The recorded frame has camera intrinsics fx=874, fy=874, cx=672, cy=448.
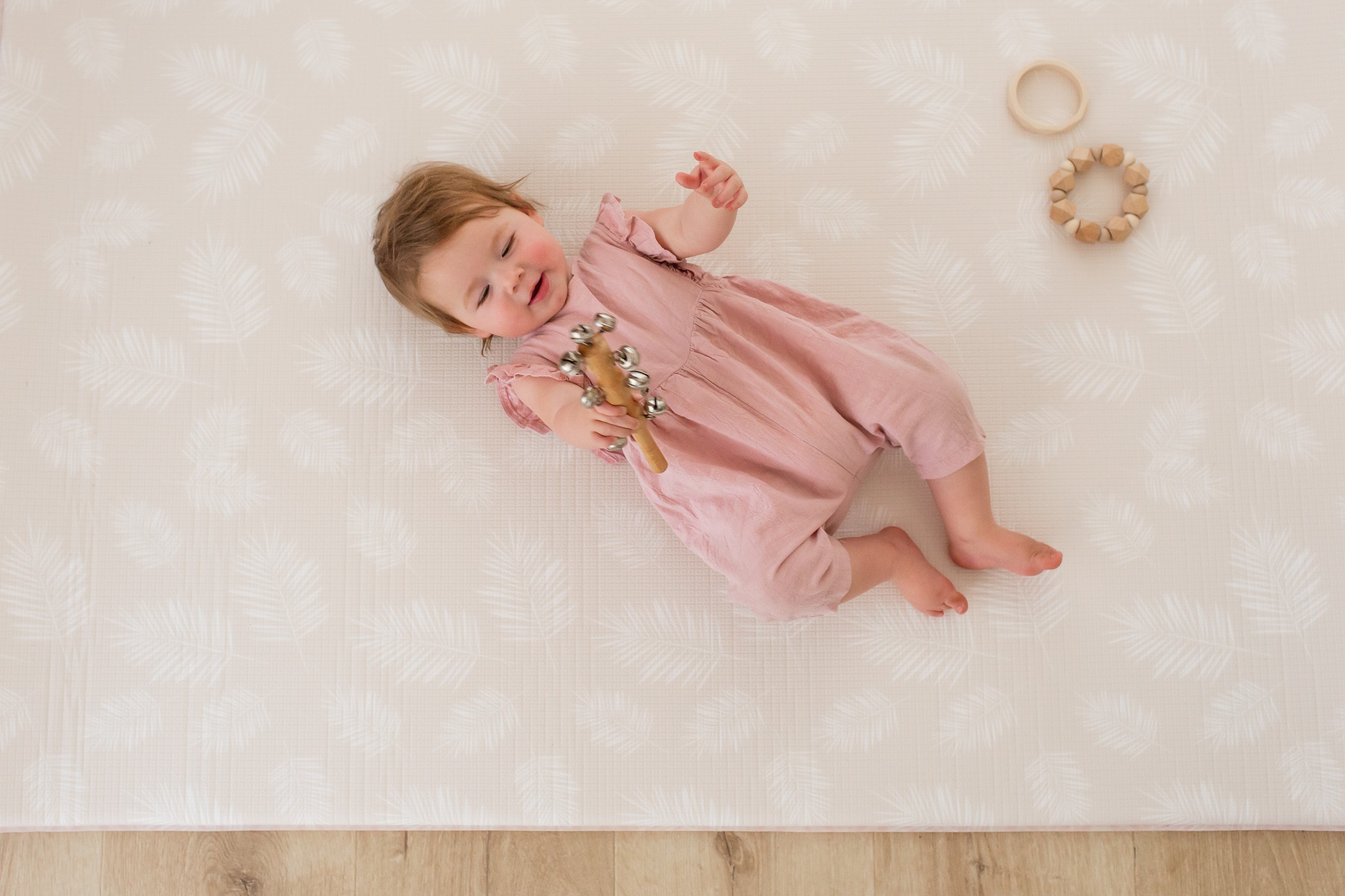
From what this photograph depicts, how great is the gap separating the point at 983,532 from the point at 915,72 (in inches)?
24.1

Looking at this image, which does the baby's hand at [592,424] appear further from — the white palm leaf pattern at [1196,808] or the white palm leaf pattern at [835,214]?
the white palm leaf pattern at [1196,808]

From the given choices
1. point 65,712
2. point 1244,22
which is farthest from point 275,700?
point 1244,22

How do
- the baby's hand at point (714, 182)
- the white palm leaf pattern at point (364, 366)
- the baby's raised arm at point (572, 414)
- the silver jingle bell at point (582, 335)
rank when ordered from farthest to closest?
1. the white palm leaf pattern at point (364, 366)
2. the baby's hand at point (714, 182)
3. the baby's raised arm at point (572, 414)
4. the silver jingle bell at point (582, 335)

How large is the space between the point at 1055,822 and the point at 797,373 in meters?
0.62

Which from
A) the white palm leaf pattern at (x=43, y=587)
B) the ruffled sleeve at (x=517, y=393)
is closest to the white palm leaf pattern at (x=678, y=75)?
the ruffled sleeve at (x=517, y=393)

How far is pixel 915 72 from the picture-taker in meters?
1.16

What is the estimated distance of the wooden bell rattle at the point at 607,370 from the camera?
727mm

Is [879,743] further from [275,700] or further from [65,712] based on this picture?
[65,712]

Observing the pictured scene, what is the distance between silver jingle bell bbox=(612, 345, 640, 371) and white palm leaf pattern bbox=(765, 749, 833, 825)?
579 millimetres

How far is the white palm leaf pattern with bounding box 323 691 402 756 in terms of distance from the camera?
1.09 metres

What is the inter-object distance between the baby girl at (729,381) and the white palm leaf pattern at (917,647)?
33mm

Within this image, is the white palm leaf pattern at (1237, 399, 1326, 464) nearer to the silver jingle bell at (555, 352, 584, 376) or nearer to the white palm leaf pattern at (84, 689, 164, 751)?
the silver jingle bell at (555, 352, 584, 376)

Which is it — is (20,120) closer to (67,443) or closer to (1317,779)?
(67,443)

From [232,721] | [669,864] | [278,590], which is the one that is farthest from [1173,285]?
[232,721]
